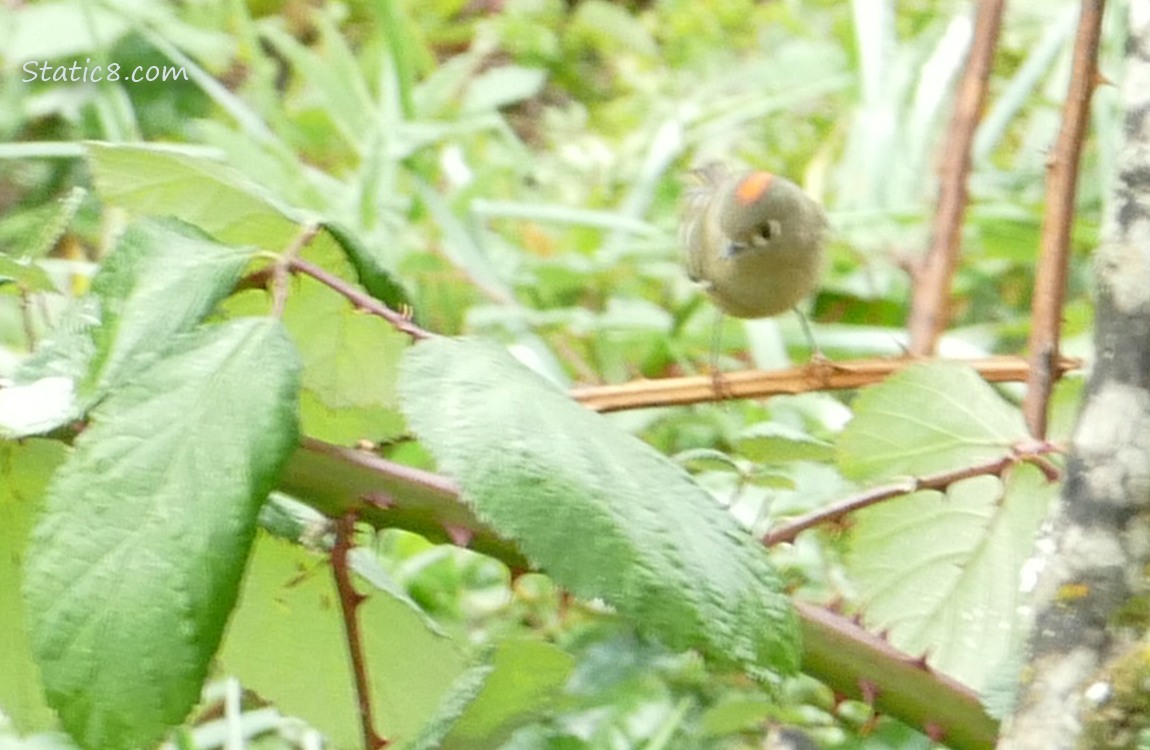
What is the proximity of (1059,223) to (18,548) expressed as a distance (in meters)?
0.45

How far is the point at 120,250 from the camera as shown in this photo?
0.41m

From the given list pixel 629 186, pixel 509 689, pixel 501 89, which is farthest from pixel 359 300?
pixel 501 89

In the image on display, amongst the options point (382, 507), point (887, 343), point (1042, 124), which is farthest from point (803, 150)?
point (382, 507)

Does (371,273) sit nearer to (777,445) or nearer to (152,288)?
(152,288)

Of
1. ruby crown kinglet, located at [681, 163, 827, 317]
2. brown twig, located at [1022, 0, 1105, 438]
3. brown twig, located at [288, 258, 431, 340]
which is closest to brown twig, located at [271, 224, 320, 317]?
brown twig, located at [288, 258, 431, 340]

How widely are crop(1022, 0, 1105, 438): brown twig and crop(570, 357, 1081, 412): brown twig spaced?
0.01 metres

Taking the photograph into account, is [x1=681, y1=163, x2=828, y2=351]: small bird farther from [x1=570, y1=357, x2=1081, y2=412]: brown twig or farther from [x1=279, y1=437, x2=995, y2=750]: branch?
[x1=279, y1=437, x2=995, y2=750]: branch

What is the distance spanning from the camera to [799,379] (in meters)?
0.68

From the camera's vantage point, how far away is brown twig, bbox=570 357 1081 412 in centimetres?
60

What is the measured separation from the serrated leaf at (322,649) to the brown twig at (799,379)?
0.15m

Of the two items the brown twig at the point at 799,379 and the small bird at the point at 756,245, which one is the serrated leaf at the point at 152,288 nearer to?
the brown twig at the point at 799,379

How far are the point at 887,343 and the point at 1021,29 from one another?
2.83ft

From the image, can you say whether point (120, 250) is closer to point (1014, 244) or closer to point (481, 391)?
point (481, 391)

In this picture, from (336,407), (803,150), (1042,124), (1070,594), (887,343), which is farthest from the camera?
(803,150)
